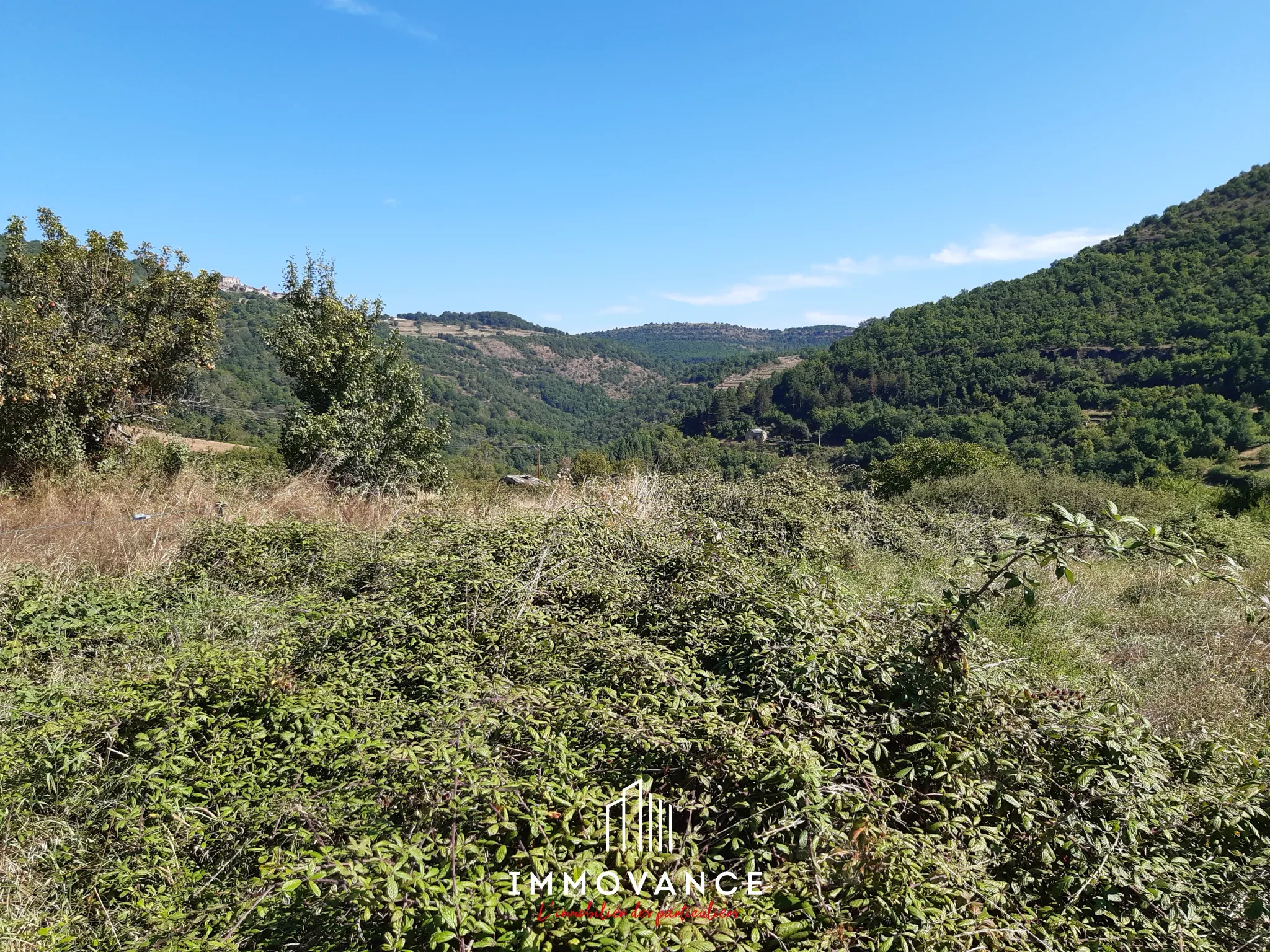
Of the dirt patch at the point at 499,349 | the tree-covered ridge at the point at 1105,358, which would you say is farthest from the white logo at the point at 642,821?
the dirt patch at the point at 499,349

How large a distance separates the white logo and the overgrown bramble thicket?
6 cm

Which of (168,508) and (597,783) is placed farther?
(168,508)

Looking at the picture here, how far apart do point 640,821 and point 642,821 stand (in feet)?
0.50

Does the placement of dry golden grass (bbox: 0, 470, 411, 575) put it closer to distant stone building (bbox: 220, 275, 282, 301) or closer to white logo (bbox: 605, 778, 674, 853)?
white logo (bbox: 605, 778, 674, 853)

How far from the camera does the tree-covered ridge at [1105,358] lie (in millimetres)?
29250

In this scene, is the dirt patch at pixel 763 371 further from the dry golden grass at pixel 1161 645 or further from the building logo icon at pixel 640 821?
the building logo icon at pixel 640 821

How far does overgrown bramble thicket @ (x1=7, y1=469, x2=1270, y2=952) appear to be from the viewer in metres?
1.68

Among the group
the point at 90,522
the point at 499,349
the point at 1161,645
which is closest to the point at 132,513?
the point at 90,522

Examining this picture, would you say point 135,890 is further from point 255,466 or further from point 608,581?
point 255,466

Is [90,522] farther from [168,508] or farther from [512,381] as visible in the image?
[512,381]

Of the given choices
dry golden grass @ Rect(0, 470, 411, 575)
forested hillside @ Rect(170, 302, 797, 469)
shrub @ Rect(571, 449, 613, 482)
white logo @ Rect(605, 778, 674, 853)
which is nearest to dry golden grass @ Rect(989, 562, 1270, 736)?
white logo @ Rect(605, 778, 674, 853)

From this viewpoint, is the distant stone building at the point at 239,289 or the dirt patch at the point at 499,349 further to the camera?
the dirt patch at the point at 499,349

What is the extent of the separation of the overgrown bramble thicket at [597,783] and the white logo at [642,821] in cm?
6

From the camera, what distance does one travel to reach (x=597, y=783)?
82.6 inches
